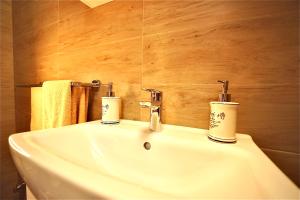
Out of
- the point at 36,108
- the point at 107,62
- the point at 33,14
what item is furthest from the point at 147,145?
the point at 33,14

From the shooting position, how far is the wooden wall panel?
0.39 m

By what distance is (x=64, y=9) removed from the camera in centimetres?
88

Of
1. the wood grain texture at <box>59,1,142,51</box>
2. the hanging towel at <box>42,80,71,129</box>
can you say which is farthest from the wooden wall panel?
the hanging towel at <box>42,80,71,129</box>

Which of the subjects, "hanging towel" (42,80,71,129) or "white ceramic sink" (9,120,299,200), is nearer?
"white ceramic sink" (9,120,299,200)

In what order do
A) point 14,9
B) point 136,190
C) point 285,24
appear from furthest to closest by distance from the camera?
point 14,9, point 285,24, point 136,190

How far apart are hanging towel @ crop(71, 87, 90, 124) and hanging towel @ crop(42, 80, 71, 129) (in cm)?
3

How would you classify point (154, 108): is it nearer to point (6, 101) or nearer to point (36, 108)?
point (36, 108)

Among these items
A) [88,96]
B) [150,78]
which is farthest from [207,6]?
[88,96]

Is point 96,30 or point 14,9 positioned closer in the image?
point 96,30

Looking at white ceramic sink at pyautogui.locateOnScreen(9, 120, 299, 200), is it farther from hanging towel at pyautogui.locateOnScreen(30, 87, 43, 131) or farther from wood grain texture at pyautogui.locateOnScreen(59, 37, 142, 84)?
hanging towel at pyautogui.locateOnScreen(30, 87, 43, 131)

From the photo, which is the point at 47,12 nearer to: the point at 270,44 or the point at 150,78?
the point at 150,78

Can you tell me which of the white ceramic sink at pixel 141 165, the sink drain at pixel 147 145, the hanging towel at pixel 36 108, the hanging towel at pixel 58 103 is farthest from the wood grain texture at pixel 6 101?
the sink drain at pixel 147 145

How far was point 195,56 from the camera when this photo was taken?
19.8 inches

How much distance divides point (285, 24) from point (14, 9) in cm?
171
